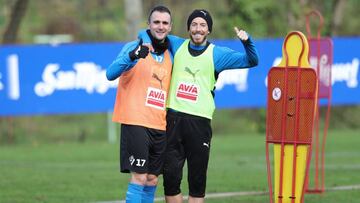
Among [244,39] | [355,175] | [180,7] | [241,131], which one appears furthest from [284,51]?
[180,7]

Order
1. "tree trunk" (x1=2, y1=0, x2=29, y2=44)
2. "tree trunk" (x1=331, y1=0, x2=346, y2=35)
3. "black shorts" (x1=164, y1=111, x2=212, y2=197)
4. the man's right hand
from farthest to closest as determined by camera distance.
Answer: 1. "tree trunk" (x1=331, y1=0, x2=346, y2=35)
2. "tree trunk" (x1=2, y1=0, x2=29, y2=44)
3. "black shorts" (x1=164, y1=111, x2=212, y2=197)
4. the man's right hand

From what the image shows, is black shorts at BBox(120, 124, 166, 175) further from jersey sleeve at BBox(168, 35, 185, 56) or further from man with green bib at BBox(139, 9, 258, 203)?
jersey sleeve at BBox(168, 35, 185, 56)

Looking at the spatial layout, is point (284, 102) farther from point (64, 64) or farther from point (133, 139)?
point (64, 64)

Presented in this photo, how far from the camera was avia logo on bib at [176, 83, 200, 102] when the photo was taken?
392 inches

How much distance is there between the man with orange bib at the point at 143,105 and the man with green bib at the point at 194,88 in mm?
125

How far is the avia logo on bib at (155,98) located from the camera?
9.84 m

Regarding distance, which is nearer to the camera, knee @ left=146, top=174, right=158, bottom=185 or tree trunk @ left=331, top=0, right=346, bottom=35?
knee @ left=146, top=174, right=158, bottom=185

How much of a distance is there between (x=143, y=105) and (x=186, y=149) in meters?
0.69

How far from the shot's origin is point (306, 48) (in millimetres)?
10992

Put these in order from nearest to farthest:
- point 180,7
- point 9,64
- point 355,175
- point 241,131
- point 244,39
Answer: point 244,39, point 355,175, point 9,64, point 241,131, point 180,7

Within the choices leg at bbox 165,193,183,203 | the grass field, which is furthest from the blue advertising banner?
leg at bbox 165,193,183,203

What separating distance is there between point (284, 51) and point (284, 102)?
0.58 meters

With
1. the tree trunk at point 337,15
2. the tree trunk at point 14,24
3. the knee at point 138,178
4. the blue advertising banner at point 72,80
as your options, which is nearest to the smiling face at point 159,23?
the knee at point 138,178

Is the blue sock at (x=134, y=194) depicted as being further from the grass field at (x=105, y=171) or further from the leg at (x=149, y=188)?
the grass field at (x=105, y=171)
